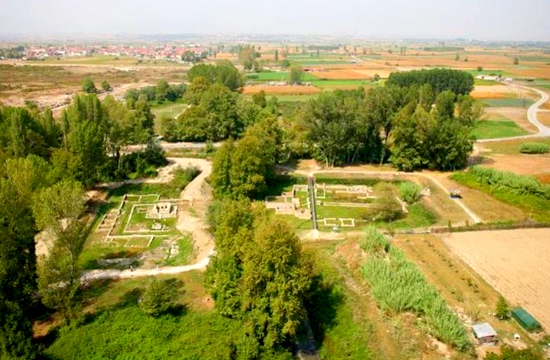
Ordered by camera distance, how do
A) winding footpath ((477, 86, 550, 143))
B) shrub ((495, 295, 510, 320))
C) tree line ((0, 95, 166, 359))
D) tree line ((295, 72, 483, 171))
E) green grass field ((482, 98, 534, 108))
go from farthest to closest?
green grass field ((482, 98, 534, 108)), winding footpath ((477, 86, 550, 143)), tree line ((295, 72, 483, 171)), shrub ((495, 295, 510, 320)), tree line ((0, 95, 166, 359))

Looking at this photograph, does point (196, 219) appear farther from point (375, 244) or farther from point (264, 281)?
point (264, 281)

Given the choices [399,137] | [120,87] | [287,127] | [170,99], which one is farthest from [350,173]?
[120,87]

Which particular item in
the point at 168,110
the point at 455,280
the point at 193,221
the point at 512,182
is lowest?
the point at 193,221

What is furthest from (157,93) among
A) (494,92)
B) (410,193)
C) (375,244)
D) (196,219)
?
(494,92)

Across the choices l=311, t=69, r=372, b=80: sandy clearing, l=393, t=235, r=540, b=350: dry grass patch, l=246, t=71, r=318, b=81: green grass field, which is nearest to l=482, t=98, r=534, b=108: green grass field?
l=311, t=69, r=372, b=80: sandy clearing

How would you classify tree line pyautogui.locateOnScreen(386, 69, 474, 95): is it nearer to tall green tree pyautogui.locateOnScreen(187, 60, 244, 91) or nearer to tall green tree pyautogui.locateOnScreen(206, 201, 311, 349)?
tall green tree pyautogui.locateOnScreen(187, 60, 244, 91)

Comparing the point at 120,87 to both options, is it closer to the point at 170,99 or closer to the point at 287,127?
the point at 170,99
